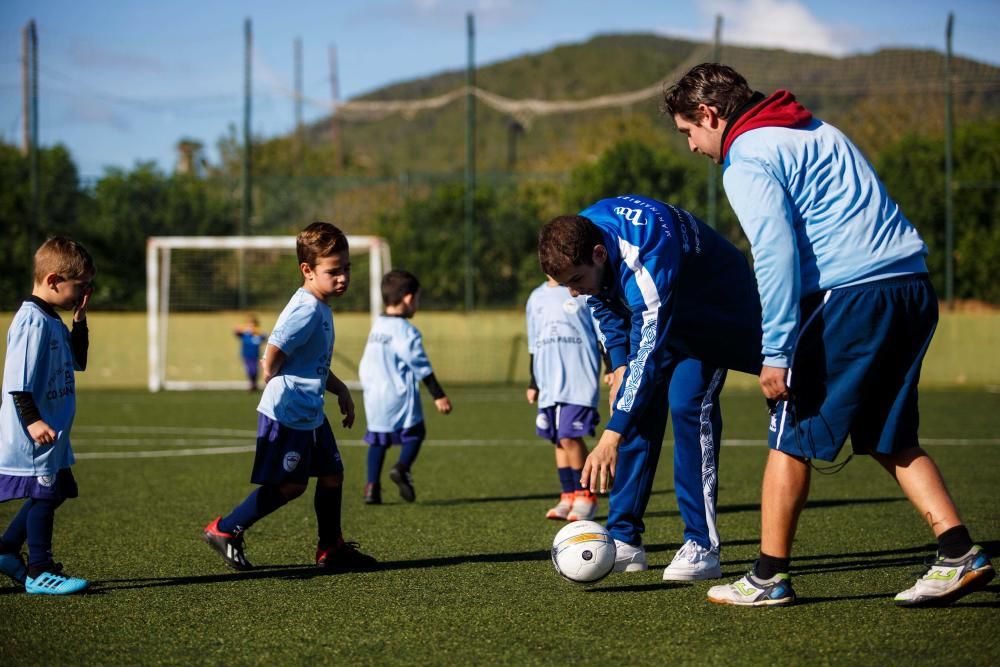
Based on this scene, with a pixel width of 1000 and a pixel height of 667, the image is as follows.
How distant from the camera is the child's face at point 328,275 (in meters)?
5.29

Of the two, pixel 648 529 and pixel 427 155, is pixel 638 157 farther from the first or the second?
pixel 427 155

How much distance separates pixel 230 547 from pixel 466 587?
43.7 inches

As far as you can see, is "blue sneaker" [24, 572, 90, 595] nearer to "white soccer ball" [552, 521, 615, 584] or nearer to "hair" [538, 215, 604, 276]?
"white soccer ball" [552, 521, 615, 584]

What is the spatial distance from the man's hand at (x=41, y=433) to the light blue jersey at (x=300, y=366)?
0.91 meters

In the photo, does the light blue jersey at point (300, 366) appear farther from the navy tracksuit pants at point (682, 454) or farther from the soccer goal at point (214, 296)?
the soccer goal at point (214, 296)

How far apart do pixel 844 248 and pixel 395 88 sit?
141649mm

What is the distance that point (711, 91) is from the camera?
427 centimetres

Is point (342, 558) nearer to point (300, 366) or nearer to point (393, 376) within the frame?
point (300, 366)

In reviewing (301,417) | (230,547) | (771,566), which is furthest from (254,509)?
(771,566)

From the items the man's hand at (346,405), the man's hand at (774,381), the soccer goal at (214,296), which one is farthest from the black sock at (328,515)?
the soccer goal at (214,296)

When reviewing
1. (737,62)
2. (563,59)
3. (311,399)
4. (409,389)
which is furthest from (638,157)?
(563,59)

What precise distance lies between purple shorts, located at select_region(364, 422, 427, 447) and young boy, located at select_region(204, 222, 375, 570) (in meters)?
2.43

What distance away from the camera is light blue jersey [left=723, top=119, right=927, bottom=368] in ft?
13.1

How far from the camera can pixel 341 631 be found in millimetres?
4105
